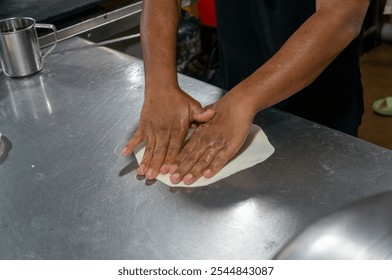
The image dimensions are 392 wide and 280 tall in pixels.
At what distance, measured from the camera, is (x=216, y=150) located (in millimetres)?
1061

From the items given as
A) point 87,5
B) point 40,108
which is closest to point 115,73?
point 40,108

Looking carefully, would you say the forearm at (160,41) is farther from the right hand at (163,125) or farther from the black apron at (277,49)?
the black apron at (277,49)

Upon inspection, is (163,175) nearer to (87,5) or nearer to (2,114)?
(2,114)

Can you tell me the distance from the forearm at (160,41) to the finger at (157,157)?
16cm

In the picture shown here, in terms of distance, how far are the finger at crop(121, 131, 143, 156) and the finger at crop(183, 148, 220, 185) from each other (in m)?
0.15

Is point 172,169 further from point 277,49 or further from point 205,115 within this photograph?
point 277,49

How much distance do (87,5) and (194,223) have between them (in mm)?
1113

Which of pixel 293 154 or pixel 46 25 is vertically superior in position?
pixel 46 25

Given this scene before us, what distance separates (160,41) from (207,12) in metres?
1.16

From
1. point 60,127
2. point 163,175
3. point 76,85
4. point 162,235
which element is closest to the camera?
point 162,235

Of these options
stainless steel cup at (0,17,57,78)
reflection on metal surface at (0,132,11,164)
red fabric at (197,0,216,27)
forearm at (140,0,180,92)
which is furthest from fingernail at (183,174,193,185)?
red fabric at (197,0,216,27)

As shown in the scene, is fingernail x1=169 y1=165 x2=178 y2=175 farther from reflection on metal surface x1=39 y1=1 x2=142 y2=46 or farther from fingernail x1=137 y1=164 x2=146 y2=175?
reflection on metal surface x1=39 y1=1 x2=142 y2=46

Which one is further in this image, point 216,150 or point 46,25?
point 46,25

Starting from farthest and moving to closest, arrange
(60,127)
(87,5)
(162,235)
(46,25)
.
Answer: (87,5) → (46,25) → (60,127) → (162,235)
